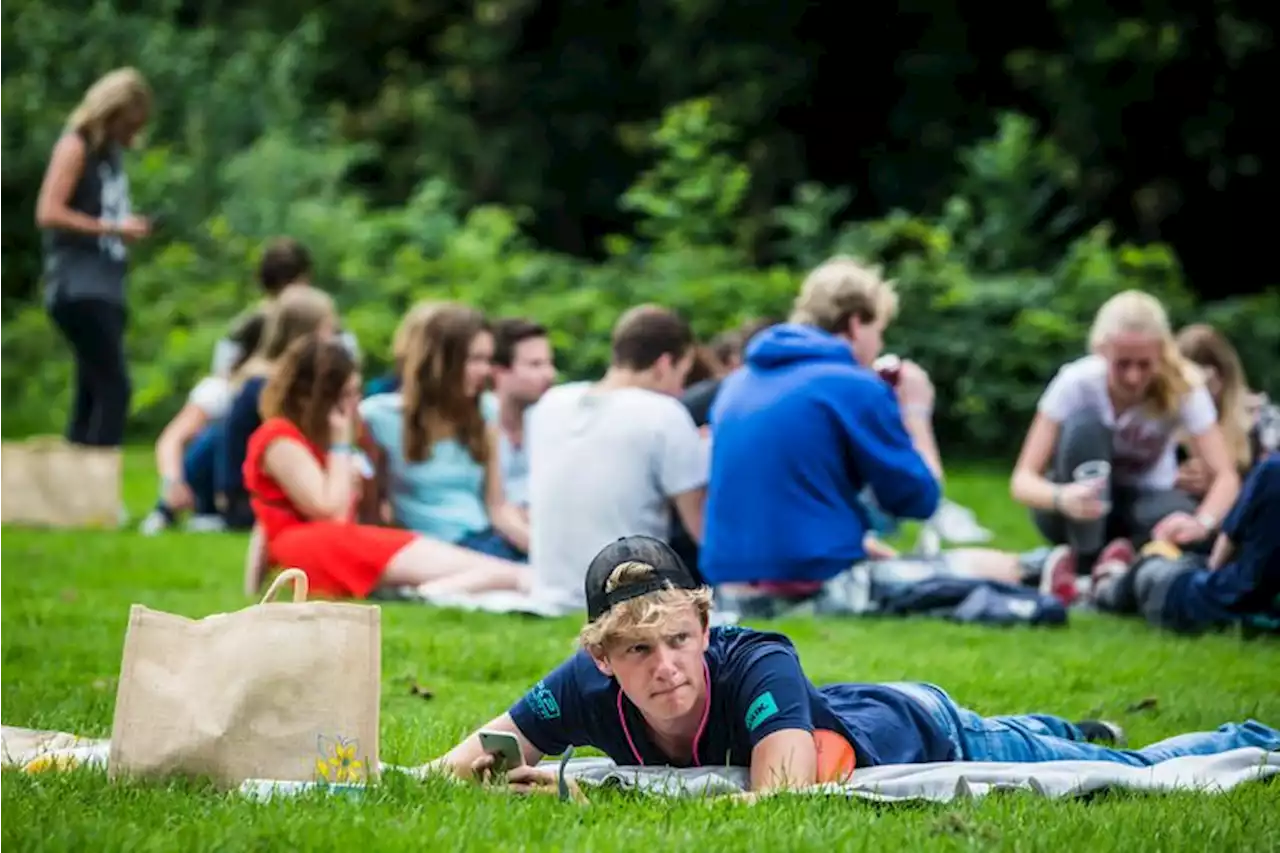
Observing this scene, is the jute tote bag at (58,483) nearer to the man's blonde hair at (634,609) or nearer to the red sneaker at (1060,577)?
the red sneaker at (1060,577)

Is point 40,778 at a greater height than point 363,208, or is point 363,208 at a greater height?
point 363,208

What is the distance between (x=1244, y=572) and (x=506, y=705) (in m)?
3.69

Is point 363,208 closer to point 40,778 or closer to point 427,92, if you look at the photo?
point 427,92

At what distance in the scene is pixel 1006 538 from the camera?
14.7m

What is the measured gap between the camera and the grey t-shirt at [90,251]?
1364cm

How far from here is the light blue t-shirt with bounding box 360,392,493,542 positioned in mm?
11453

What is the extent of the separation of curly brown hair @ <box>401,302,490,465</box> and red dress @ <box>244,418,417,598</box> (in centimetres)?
90

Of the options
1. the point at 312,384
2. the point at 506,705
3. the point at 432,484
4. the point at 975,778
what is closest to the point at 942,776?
the point at 975,778

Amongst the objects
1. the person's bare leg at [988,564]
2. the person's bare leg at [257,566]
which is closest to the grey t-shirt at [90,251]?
the person's bare leg at [257,566]

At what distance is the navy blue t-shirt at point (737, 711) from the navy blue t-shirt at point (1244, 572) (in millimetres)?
3706

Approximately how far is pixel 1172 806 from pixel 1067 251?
645 inches

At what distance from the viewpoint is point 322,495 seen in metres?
10.4

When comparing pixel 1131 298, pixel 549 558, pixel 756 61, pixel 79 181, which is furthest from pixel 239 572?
pixel 756 61

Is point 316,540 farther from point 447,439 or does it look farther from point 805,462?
point 805,462
